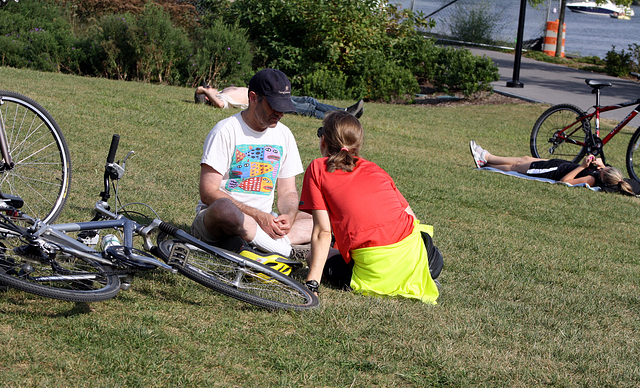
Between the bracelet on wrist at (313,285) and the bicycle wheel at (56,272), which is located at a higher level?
the bicycle wheel at (56,272)

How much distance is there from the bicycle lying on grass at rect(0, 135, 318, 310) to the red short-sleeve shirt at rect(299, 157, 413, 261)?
1.76ft

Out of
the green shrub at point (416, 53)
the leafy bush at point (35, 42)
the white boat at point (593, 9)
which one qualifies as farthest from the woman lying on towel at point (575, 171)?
the white boat at point (593, 9)

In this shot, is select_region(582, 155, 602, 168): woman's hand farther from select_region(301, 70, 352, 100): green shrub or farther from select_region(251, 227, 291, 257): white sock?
select_region(301, 70, 352, 100): green shrub

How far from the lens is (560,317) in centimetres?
424

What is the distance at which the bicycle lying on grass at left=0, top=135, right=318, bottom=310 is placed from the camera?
10.1 ft

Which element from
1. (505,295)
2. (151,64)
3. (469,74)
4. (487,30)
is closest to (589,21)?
(487,30)

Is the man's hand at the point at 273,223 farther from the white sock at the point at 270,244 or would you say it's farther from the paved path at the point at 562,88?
the paved path at the point at 562,88

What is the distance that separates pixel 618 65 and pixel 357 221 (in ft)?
74.2

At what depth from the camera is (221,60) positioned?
48.8 ft

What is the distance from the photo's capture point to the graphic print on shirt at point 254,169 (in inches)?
176

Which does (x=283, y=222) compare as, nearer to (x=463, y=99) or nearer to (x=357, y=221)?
(x=357, y=221)

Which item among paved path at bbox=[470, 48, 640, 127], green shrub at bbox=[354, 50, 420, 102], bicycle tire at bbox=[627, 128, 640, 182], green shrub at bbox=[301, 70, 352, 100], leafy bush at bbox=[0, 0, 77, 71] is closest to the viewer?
bicycle tire at bbox=[627, 128, 640, 182]

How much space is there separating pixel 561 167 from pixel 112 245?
24.6 feet

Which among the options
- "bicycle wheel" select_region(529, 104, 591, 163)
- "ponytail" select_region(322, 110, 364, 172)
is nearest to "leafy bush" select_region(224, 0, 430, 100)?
"bicycle wheel" select_region(529, 104, 591, 163)
